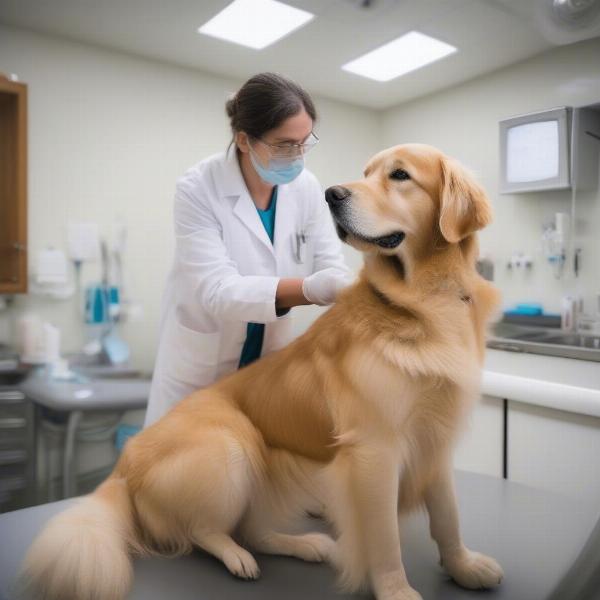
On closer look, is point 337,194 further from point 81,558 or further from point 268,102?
point 81,558

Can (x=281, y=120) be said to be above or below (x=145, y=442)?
above

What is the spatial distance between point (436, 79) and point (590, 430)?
55 centimetres

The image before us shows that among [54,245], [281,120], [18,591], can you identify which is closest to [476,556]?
[18,591]

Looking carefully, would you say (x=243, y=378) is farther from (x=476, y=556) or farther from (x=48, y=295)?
(x=48, y=295)

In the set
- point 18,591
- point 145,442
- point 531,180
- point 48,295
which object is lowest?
point 18,591

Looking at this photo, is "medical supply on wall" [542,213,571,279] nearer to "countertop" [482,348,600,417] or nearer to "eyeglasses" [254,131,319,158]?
"countertop" [482,348,600,417]

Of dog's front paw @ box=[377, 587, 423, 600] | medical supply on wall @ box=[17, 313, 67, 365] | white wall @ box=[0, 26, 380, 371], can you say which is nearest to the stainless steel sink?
dog's front paw @ box=[377, 587, 423, 600]

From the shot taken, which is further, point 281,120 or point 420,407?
point 281,120

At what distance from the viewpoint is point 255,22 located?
95cm

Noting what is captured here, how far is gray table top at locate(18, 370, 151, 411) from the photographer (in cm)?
194

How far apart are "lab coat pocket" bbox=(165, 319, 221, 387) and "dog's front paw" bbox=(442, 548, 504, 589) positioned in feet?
1.99

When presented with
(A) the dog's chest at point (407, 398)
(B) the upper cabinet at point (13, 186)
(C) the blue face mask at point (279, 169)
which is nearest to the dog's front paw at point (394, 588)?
(A) the dog's chest at point (407, 398)

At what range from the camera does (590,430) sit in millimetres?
653

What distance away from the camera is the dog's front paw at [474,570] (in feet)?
2.08
